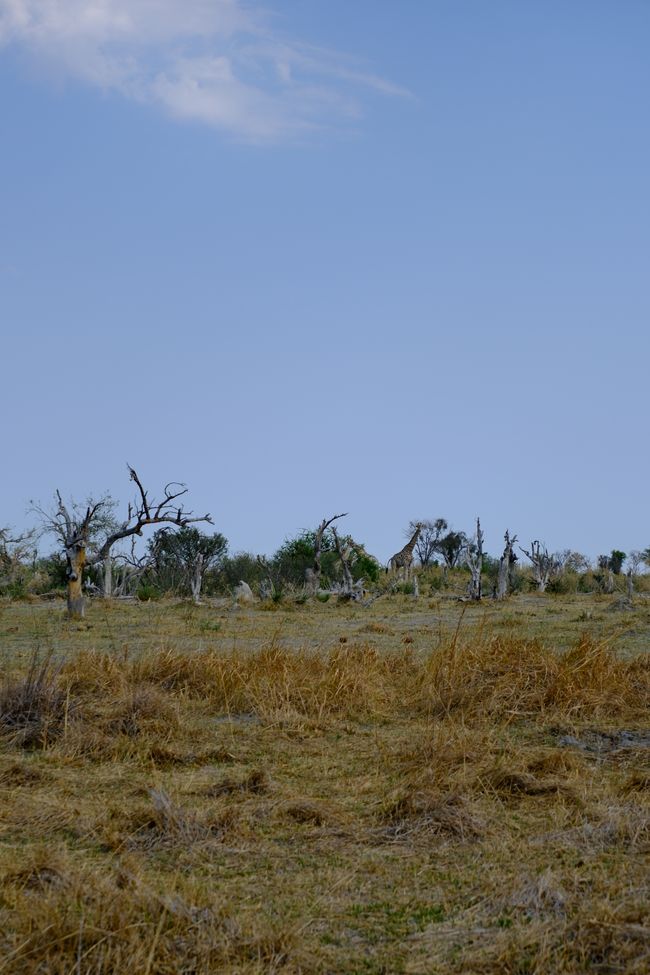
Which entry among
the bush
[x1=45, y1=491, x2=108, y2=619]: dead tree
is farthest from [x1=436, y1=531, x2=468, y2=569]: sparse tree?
the bush

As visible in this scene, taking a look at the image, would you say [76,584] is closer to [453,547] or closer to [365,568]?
A: [365,568]

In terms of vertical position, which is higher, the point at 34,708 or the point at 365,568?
the point at 365,568

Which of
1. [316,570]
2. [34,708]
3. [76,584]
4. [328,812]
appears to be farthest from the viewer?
[316,570]

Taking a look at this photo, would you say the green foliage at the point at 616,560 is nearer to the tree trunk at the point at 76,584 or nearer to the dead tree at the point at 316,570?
the dead tree at the point at 316,570

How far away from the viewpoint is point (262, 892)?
4520 mm

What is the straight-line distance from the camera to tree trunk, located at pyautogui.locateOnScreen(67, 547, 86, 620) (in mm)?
22469

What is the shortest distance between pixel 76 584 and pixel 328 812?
18.6 m

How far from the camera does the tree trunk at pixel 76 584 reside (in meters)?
22.5

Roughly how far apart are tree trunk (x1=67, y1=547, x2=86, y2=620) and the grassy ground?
12652 millimetres

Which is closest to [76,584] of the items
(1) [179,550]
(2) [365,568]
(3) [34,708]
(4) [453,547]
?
(3) [34,708]

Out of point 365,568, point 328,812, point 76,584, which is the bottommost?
point 328,812

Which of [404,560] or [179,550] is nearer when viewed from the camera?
[404,560]

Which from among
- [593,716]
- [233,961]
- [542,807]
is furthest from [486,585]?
[233,961]

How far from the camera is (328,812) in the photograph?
5676 mm
